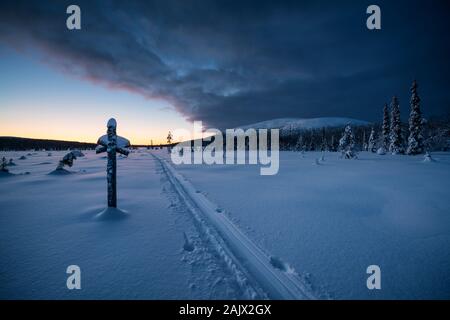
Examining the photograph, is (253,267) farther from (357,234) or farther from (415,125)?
(415,125)

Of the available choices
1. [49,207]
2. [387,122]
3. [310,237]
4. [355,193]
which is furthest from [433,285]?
[387,122]

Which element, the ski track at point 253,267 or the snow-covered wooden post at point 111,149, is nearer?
the ski track at point 253,267

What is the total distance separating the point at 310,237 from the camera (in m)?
4.86

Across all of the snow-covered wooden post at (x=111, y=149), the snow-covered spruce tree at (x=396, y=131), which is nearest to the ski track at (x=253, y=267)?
the snow-covered wooden post at (x=111, y=149)

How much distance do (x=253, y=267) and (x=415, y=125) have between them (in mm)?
46561

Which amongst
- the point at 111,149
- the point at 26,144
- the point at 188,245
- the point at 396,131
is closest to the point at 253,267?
the point at 188,245

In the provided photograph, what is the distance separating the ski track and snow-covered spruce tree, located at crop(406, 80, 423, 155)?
45.1 m

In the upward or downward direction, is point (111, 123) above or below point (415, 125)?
below

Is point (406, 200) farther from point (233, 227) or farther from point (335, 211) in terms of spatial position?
point (233, 227)

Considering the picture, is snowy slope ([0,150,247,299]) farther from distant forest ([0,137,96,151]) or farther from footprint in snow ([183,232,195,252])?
distant forest ([0,137,96,151])

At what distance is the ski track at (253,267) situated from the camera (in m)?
3.03

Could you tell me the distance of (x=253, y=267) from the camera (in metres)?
3.64

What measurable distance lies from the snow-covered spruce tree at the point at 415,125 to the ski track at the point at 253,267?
45052mm

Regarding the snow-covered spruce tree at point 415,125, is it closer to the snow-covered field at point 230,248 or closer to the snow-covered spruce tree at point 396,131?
the snow-covered spruce tree at point 396,131
